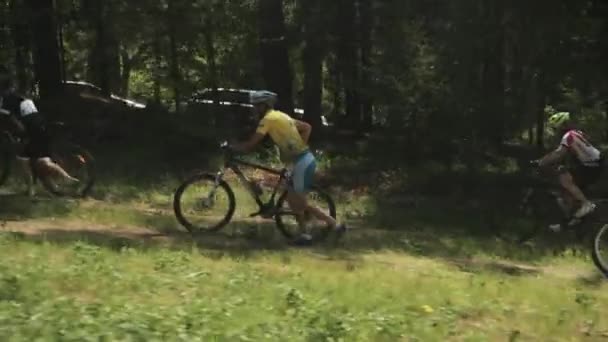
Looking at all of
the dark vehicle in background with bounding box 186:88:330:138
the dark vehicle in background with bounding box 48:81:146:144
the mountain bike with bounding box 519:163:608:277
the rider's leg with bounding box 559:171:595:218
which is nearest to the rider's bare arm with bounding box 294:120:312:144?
the rider's leg with bounding box 559:171:595:218

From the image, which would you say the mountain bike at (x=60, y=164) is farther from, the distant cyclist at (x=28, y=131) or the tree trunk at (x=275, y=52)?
the tree trunk at (x=275, y=52)

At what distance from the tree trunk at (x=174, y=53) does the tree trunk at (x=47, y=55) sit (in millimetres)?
2789

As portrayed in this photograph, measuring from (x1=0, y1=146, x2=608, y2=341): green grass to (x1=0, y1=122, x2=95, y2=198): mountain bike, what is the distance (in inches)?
12.2

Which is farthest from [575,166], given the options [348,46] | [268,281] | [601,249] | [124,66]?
[124,66]

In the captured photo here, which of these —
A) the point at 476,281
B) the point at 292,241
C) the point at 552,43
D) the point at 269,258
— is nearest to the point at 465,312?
the point at 476,281

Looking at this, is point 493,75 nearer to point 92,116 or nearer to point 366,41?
point 366,41

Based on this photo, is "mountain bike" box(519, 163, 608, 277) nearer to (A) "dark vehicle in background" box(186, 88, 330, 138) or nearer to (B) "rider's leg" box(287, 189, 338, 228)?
(B) "rider's leg" box(287, 189, 338, 228)

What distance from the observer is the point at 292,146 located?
442 inches

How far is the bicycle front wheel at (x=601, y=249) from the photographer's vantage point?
11.2 m

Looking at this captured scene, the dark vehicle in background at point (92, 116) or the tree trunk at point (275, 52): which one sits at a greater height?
the tree trunk at point (275, 52)

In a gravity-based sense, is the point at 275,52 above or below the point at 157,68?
above

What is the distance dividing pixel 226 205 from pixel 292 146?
1508 mm

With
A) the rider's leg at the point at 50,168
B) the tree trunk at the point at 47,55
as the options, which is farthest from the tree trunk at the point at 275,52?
the rider's leg at the point at 50,168

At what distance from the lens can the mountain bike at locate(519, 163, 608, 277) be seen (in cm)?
1124
